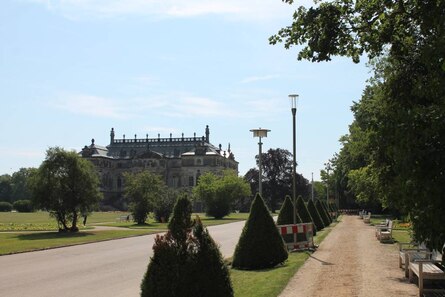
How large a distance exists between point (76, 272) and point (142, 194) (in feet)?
129

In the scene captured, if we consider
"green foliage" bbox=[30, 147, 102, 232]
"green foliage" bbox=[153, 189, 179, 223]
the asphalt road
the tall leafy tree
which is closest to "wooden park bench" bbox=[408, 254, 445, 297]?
the asphalt road

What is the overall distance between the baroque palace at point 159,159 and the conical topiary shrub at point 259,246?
12037cm

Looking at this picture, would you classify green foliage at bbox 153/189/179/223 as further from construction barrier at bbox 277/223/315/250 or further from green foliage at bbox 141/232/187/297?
green foliage at bbox 141/232/187/297

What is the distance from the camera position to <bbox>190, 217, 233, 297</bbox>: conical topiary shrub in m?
8.44

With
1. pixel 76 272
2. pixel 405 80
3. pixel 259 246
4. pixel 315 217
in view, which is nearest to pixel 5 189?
pixel 315 217

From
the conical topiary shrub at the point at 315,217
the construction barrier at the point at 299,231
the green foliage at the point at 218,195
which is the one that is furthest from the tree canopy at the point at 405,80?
the green foliage at the point at 218,195

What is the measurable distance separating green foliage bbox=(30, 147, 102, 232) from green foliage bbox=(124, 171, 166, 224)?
1490 centimetres

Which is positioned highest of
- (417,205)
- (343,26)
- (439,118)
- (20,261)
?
(343,26)

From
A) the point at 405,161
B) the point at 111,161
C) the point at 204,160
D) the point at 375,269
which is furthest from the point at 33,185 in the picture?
the point at 111,161

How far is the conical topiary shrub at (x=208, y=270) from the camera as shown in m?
8.44

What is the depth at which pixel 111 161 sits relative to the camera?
150 meters

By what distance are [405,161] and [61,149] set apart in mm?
37980

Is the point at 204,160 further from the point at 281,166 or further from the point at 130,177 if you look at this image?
the point at 130,177

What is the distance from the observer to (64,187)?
40.1 m
